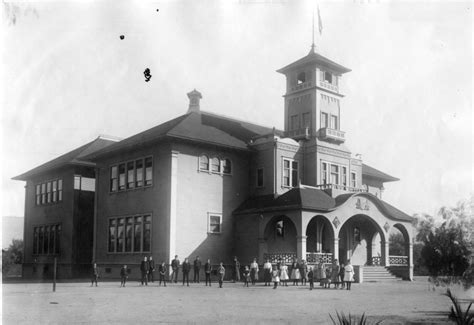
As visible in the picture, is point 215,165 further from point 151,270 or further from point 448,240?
point 448,240

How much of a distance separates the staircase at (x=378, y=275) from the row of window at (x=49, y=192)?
2342 centimetres

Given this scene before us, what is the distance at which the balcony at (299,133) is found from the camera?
39.0m

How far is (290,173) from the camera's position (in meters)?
37.5

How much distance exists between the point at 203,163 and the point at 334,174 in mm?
9468

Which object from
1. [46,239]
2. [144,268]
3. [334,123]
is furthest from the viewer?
[46,239]

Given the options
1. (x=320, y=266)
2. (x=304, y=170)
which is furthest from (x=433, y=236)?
(x=304, y=170)

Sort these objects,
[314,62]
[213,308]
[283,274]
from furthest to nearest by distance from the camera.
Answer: [314,62], [283,274], [213,308]

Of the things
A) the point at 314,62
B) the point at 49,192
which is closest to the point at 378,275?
the point at 314,62

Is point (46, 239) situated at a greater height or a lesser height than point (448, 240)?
lesser

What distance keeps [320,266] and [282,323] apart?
1695cm

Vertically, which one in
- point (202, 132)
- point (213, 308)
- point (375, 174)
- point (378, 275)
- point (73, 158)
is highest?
point (202, 132)

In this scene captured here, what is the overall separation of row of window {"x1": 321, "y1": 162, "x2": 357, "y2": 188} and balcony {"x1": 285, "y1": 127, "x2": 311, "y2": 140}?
7.38 ft

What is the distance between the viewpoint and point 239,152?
123 feet

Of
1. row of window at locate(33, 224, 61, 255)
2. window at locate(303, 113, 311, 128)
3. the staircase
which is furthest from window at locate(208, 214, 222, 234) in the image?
row of window at locate(33, 224, 61, 255)
